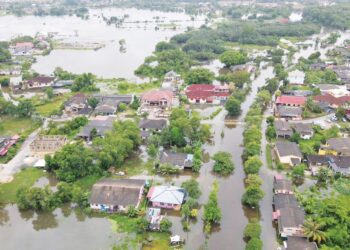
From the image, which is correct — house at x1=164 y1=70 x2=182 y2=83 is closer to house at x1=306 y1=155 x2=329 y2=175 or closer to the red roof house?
the red roof house

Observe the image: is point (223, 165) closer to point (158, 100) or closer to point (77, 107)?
point (158, 100)

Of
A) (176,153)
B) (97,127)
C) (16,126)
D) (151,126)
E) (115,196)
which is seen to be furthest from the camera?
(16,126)

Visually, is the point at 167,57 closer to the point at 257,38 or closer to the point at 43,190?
the point at 257,38

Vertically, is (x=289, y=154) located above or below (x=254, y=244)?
above

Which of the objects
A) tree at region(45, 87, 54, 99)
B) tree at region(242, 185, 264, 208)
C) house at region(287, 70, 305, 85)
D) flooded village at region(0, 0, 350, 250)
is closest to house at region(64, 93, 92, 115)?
flooded village at region(0, 0, 350, 250)

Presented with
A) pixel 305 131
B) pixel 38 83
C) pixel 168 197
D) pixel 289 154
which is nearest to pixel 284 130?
pixel 305 131

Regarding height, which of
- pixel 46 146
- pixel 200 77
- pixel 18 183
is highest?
pixel 200 77

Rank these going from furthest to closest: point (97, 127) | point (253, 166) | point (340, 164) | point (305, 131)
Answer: point (97, 127)
point (305, 131)
point (340, 164)
point (253, 166)
